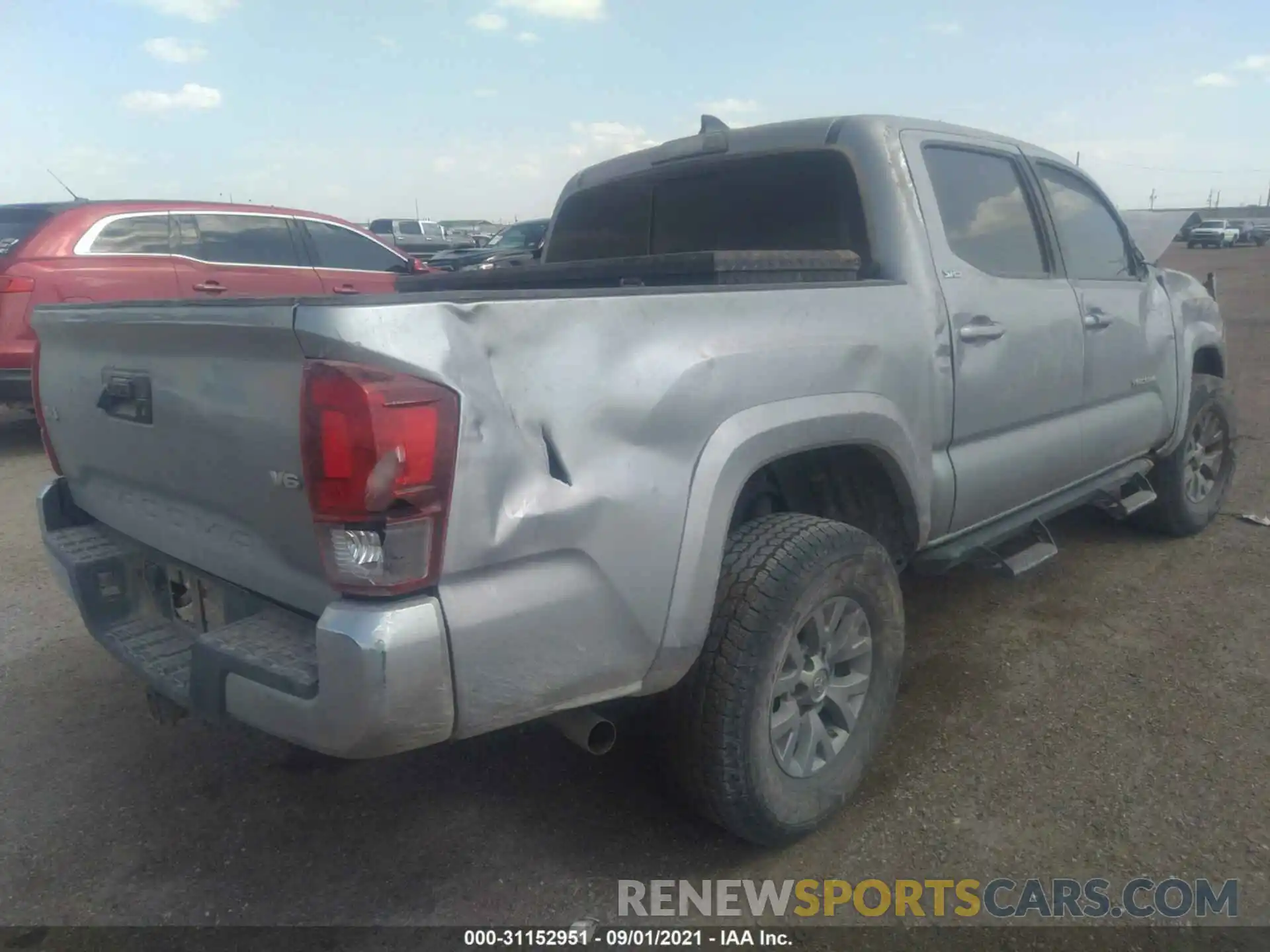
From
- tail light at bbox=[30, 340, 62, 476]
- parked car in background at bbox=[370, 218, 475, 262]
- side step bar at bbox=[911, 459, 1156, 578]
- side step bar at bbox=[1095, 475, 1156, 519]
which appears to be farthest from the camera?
parked car in background at bbox=[370, 218, 475, 262]

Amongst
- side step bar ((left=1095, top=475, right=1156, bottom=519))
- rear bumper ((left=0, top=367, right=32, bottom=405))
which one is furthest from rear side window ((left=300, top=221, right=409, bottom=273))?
side step bar ((left=1095, top=475, right=1156, bottom=519))

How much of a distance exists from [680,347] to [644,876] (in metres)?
1.32

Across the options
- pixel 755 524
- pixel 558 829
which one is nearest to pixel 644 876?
pixel 558 829

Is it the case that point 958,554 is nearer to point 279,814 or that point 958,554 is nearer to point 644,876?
point 644,876

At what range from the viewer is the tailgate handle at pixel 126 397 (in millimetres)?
2254

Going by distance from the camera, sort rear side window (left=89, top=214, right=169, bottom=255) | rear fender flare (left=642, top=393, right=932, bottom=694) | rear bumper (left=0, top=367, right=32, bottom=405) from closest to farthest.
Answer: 1. rear fender flare (left=642, top=393, right=932, bottom=694)
2. rear bumper (left=0, top=367, right=32, bottom=405)
3. rear side window (left=89, top=214, right=169, bottom=255)

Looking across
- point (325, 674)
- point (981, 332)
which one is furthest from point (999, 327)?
point (325, 674)

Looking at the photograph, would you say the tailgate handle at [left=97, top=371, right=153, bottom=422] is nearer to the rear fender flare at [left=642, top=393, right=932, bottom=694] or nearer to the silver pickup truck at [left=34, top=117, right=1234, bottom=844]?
the silver pickup truck at [left=34, top=117, right=1234, bottom=844]

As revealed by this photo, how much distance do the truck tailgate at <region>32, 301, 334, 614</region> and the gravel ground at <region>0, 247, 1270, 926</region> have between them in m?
0.82

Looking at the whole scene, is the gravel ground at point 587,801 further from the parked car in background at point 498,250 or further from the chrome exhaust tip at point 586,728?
the parked car in background at point 498,250

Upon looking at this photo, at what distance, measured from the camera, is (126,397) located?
2311 millimetres

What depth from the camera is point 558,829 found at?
2.62m

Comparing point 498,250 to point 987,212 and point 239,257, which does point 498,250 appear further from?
point 987,212

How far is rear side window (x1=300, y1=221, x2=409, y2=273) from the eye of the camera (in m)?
8.66
